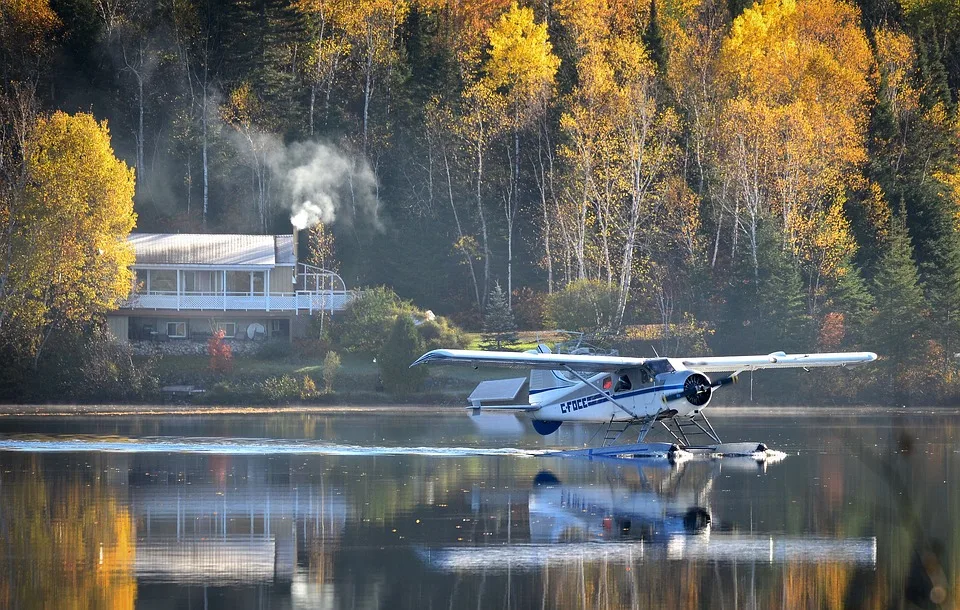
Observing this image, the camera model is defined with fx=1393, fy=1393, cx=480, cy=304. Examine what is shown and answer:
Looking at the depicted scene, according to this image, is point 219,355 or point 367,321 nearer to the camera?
point 219,355

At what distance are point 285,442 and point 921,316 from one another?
25.8m

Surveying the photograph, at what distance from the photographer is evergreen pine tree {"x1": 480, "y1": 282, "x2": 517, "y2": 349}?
5269 cm

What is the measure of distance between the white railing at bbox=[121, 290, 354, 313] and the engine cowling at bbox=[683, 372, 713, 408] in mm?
26243

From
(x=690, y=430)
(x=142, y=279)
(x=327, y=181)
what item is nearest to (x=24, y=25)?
(x=327, y=181)

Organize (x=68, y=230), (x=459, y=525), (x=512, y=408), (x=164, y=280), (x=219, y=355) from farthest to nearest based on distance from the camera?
(x=164, y=280)
(x=219, y=355)
(x=68, y=230)
(x=512, y=408)
(x=459, y=525)

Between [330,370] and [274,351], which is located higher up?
[274,351]

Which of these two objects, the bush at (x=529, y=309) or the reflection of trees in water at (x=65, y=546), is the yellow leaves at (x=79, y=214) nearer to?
the bush at (x=529, y=309)

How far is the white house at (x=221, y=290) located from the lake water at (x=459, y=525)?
19954mm

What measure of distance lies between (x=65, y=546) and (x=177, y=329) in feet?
117

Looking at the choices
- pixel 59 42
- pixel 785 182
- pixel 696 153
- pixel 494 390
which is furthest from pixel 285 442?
pixel 59 42

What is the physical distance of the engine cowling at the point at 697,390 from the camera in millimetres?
27516

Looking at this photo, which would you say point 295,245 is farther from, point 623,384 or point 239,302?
point 623,384

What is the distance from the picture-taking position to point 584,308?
165ft

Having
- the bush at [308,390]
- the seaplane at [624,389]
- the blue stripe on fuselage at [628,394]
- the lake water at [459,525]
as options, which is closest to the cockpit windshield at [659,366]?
the seaplane at [624,389]
